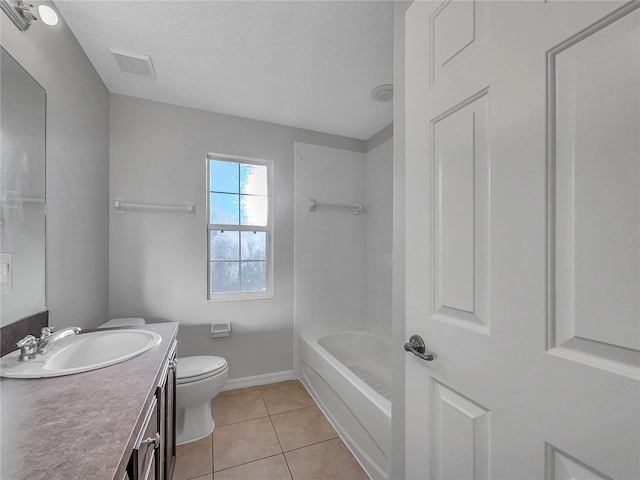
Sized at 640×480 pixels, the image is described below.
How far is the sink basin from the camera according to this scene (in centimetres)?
93

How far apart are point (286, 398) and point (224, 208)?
1710 mm

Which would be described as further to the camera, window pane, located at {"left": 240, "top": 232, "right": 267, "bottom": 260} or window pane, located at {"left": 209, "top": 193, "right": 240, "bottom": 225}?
window pane, located at {"left": 240, "top": 232, "right": 267, "bottom": 260}

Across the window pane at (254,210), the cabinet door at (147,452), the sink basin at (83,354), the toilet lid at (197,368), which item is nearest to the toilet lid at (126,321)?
the toilet lid at (197,368)

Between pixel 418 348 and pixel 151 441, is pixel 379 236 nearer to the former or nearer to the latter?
pixel 418 348

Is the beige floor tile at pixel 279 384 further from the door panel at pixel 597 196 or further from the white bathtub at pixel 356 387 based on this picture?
the door panel at pixel 597 196

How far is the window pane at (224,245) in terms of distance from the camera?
8.14 feet

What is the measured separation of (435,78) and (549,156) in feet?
1.48

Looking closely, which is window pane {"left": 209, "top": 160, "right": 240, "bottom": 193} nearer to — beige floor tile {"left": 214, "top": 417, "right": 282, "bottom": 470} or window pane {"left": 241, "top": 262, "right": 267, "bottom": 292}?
window pane {"left": 241, "top": 262, "right": 267, "bottom": 292}

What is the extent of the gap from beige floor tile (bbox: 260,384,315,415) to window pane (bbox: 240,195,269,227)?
1474 millimetres

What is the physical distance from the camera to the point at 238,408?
216 cm

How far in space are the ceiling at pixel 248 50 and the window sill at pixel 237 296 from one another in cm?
160

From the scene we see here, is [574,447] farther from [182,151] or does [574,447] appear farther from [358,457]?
[182,151]

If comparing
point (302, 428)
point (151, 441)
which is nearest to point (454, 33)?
point (151, 441)

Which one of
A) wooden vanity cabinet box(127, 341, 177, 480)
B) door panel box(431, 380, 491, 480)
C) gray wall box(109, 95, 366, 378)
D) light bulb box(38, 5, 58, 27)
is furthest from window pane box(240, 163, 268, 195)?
door panel box(431, 380, 491, 480)
